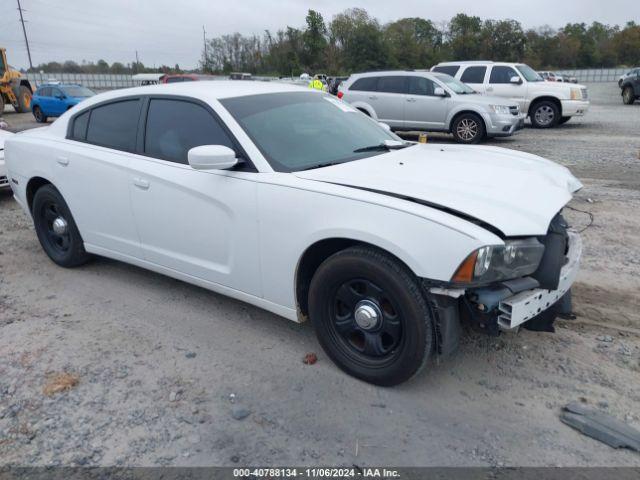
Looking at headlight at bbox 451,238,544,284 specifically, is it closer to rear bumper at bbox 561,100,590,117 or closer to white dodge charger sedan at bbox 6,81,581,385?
white dodge charger sedan at bbox 6,81,581,385

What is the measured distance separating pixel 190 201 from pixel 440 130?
10969mm

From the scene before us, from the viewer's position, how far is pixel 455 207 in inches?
109

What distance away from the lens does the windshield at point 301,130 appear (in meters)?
3.54

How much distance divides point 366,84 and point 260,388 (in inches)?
490

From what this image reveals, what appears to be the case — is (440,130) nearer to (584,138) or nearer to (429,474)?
(584,138)

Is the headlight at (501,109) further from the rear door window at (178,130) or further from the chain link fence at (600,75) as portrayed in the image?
the chain link fence at (600,75)

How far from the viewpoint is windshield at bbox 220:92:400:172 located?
354cm

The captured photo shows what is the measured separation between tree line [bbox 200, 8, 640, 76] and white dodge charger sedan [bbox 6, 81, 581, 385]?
53.1 m

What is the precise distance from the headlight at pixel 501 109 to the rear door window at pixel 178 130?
10.4 metres

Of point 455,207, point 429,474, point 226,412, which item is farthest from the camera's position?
point 226,412

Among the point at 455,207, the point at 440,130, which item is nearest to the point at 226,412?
the point at 455,207

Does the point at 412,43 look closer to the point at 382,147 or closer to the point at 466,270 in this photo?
the point at 382,147

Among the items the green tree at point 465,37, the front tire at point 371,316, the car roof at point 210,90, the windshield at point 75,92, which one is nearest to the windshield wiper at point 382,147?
the car roof at point 210,90

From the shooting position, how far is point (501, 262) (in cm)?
270
